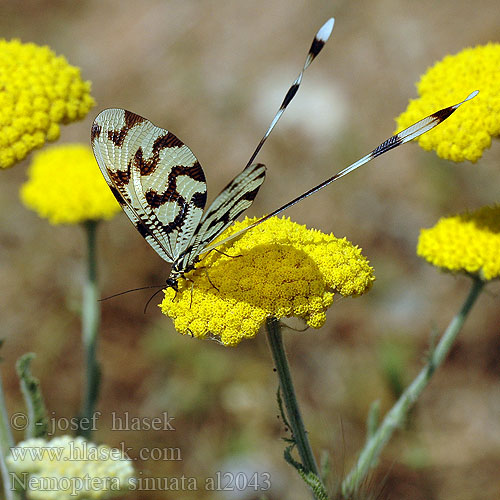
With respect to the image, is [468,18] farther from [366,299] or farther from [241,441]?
[241,441]

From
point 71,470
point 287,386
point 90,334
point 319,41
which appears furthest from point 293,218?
point 71,470

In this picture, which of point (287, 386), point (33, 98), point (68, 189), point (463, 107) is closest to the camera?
point (287, 386)

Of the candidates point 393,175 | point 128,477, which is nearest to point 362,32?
point 393,175

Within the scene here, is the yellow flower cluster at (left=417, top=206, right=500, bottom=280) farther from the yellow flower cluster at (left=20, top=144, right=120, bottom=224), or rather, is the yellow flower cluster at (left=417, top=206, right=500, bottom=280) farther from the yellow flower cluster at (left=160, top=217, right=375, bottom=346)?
the yellow flower cluster at (left=20, top=144, right=120, bottom=224)

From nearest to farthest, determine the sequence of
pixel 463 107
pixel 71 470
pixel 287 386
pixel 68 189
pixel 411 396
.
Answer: pixel 71 470 → pixel 287 386 → pixel 463 107 → pixel 411 396 → pixel 68 189

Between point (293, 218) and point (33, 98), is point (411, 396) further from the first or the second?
point (293, 218)

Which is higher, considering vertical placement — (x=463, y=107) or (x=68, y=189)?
(x=68, y=189)
